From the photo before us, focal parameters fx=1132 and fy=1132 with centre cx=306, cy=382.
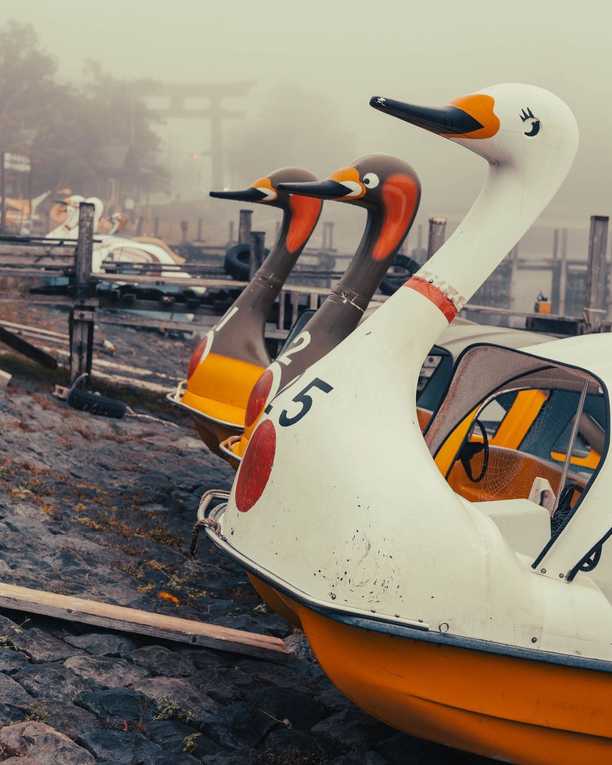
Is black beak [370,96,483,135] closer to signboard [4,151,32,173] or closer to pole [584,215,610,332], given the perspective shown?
→ pole [584,215,610,332]

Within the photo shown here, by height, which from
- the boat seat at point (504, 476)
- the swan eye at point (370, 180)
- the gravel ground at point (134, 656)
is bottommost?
the gravel ground at point (134, 656)

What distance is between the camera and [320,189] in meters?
6.93

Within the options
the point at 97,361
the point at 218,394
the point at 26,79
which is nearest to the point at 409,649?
the point at 218,394

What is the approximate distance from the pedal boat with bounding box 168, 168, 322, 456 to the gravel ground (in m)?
0.84

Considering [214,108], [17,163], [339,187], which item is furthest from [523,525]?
[214,108]

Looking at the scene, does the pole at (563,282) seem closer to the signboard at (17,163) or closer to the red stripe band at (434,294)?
the signboard at (17,163)

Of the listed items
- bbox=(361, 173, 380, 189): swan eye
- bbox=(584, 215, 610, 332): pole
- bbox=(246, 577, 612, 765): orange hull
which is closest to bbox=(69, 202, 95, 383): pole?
bbox=(584, 215, 610, 332): pole

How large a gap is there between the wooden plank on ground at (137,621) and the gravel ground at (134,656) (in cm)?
6

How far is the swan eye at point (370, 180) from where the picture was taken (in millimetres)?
7770

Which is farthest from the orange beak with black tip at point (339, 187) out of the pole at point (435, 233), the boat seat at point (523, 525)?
the pole at point (435, 233)

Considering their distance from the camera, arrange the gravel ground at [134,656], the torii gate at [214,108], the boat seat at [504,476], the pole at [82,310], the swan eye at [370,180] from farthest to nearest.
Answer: the torii gate at [214,108] → the pole at [82,310] → the swan eye at [370,180] → the boat seat at [504,476] → the gravel ground at [134,656]

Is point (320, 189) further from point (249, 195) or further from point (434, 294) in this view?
point (249, 195)

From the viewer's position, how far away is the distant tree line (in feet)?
167

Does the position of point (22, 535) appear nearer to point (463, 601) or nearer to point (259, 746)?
point (259, 746)
